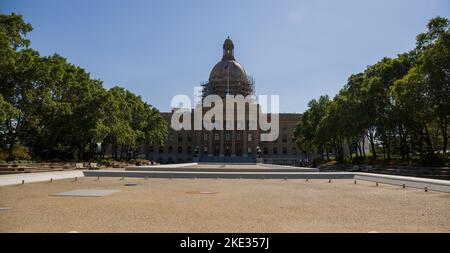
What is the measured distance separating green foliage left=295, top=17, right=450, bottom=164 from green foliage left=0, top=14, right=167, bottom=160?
27797mm

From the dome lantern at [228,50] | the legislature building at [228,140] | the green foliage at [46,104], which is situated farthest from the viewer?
the dome lantern at [228,50]

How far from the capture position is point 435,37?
31.0 meters

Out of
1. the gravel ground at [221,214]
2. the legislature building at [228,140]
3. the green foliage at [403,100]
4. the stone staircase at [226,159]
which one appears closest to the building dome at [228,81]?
the legislature building at [228,140]

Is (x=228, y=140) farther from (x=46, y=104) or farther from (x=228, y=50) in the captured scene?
(x=46, y=104)

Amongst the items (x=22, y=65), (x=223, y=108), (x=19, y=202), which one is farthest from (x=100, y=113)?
(x=223, y=108)

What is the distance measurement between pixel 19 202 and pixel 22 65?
77.8 feet

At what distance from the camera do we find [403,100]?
3094 centimetres

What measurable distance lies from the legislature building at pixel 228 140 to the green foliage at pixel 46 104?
136ft

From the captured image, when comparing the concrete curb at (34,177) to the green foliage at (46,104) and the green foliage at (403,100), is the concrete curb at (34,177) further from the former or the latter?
the green foliage at (403,100)

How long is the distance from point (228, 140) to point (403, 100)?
72.8m

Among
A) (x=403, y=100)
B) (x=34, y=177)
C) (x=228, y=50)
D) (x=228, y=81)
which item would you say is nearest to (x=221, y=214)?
(x=34, y=177)

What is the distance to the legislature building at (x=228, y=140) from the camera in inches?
3912

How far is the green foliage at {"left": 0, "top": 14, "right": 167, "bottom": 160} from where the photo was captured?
3050 cm
